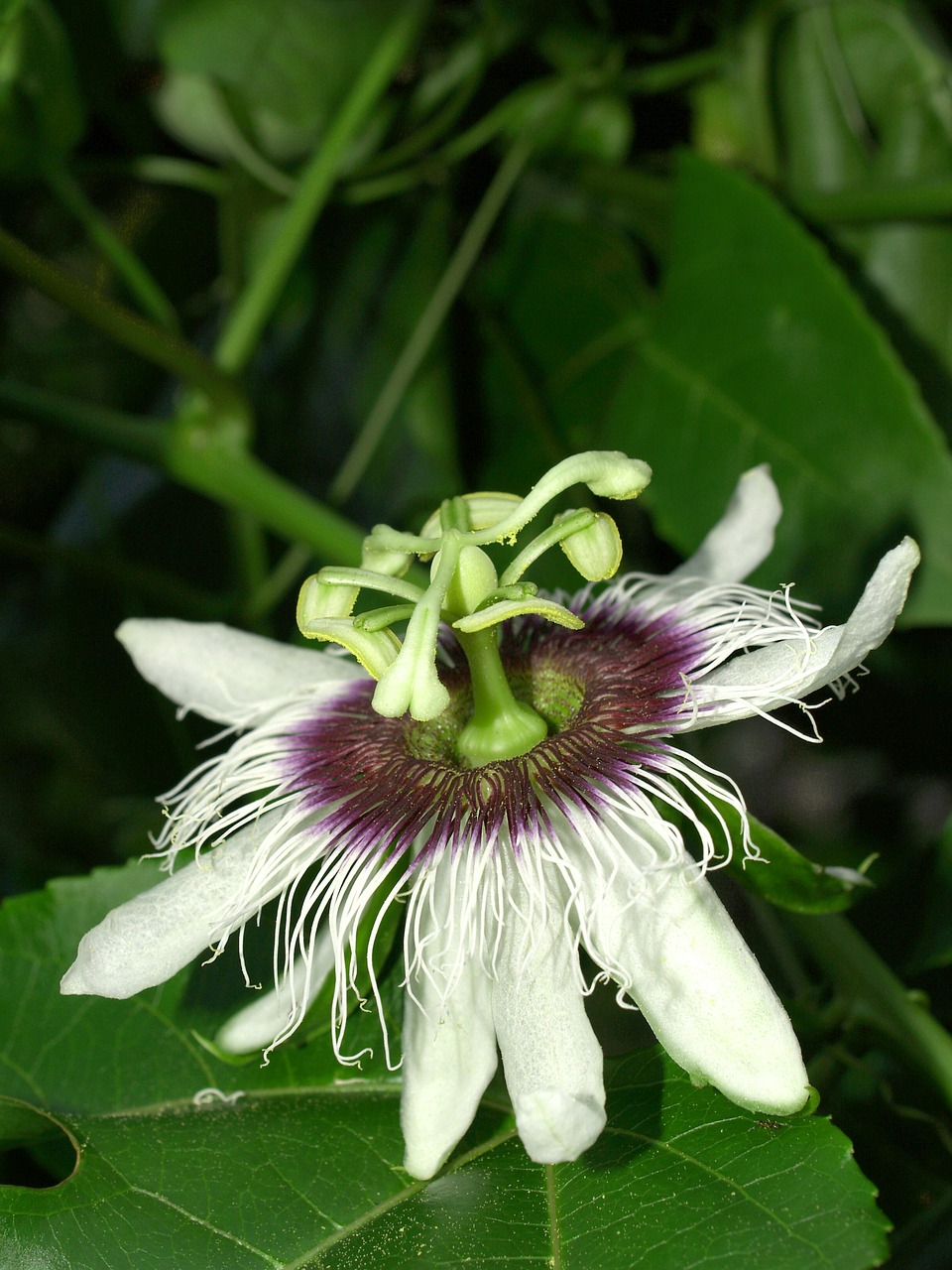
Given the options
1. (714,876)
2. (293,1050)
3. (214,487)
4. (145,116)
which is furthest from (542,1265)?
(145,116)

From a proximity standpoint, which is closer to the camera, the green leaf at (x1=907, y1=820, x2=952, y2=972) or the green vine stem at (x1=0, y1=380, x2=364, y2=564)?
the green leaf at (x1=907, y1=820, x2=952, y2=972)

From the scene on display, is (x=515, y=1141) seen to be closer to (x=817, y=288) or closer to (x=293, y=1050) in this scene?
(x=293, y=1050)

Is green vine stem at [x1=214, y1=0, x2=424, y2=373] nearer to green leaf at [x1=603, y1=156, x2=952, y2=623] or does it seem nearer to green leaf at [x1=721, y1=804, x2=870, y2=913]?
green leaf at [x1=603, y1=156, x2=952, y2=623]

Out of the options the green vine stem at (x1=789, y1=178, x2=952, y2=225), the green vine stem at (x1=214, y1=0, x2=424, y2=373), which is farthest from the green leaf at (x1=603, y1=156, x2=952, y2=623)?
the green vine stem at (x1=214, y1=0, x2=424, y2=373)

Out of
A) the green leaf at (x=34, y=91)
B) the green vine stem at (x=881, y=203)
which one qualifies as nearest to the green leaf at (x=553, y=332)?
the green vine stem at (x=881, y=203)

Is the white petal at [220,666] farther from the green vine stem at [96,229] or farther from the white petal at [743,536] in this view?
the green vine stem at [96,229]

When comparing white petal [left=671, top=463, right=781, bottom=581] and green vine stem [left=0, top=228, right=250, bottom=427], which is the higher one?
white petal [left=671, top=463, right=781, bottom=581]
